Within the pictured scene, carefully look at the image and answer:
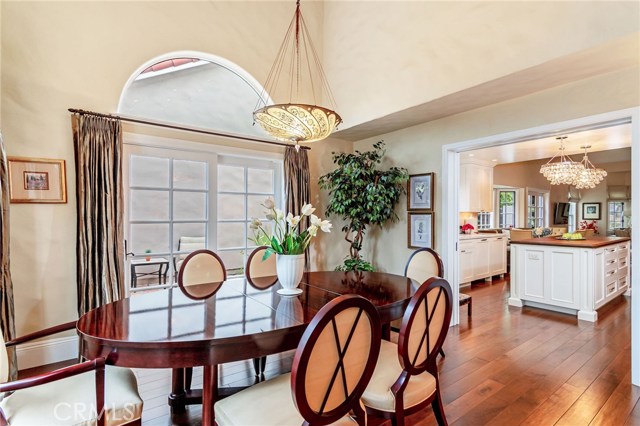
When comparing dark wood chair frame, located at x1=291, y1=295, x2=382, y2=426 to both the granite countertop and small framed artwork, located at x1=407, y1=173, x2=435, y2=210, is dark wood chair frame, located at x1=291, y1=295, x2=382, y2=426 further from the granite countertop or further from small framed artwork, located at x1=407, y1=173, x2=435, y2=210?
Result: the granite countertop

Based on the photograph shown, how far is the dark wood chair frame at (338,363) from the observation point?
1.18 meters

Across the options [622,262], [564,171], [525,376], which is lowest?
[525,376]

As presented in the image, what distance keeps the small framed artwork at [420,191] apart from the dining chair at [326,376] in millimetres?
2905

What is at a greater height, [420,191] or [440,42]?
[440,42]

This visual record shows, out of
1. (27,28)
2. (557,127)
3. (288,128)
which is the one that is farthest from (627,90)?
(27,28)

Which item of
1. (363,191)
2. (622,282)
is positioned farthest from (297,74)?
(622,282)

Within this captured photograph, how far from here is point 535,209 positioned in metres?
9.10

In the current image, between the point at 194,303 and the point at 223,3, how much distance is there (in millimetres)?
3473

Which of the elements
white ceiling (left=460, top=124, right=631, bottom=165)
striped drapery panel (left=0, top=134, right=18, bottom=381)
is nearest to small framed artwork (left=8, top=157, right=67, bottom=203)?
striped drapery panel (left=0, top=134, right=18, bottom=381)

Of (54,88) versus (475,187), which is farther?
(475,187)

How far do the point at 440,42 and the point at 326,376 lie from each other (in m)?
3.24

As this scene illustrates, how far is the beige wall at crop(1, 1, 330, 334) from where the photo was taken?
2.67 m

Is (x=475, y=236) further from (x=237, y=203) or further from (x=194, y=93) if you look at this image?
→ (x=194, y=93)

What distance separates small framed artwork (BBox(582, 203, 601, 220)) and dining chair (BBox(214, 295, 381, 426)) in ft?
40.9
